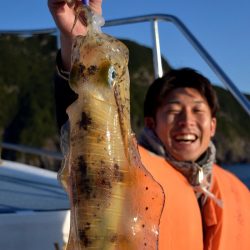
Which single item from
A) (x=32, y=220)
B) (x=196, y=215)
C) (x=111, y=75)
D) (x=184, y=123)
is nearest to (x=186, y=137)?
(x=184, y=123)

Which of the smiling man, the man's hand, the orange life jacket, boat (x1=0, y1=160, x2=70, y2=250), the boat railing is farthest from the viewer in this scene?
the boat railing

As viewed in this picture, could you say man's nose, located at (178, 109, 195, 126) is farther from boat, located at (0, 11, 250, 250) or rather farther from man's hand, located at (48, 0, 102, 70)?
man's hand, located at (48, 0, 102, 70)

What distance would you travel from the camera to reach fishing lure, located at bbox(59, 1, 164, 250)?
131 cm

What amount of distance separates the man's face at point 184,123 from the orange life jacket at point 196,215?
14 cm

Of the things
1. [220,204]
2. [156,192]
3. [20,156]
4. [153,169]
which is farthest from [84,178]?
[20,156]

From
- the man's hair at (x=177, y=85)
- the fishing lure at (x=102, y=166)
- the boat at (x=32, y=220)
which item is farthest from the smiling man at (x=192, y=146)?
the fishing lure at (x=102, y=166)

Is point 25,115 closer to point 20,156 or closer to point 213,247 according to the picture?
point 20,156

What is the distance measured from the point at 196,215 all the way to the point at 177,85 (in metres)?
0.66

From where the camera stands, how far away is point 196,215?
9.05 ft

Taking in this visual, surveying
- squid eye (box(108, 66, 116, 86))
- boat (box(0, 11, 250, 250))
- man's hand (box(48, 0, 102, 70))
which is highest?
man's hand (box(48, 0, 102, 70))

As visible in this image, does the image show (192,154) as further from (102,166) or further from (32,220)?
(102,166)

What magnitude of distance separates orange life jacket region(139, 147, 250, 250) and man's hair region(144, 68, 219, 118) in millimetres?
347

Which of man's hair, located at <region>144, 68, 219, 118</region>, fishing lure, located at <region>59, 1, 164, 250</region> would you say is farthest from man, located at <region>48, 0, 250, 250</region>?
fishing lure, located at <region>59, 1, 164, 250</region>

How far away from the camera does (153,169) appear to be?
8.68ft
